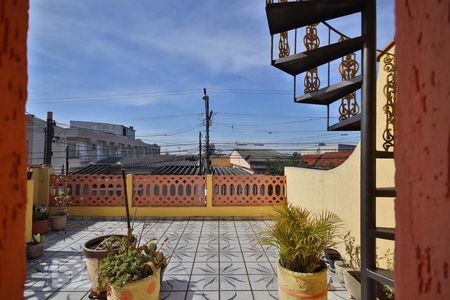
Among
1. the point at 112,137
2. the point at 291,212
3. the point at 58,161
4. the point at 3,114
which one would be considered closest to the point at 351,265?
the point at 291,212

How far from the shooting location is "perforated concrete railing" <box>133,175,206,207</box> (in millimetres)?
6160

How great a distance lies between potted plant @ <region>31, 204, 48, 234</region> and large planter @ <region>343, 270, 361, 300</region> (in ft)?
16.5

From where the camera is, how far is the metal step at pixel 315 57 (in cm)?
213

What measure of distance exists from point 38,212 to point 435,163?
596 centimetres

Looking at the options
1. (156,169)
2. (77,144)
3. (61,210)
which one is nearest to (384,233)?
(61,210)

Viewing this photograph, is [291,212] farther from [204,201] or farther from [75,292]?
[204,201]

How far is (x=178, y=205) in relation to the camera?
242 inches

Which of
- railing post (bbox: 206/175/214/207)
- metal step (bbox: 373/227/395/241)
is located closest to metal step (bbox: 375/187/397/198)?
metal step (bbox: 373/227/395/241)

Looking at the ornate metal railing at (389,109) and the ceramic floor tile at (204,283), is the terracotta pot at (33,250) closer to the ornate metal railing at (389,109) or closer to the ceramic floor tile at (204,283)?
the ceramic floor tile at (204,283)

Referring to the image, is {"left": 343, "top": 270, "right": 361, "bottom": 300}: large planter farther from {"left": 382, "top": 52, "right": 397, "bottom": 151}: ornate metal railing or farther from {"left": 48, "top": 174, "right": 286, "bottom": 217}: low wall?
{"left": 48, "top": 174, "right": 286, "bottom": 217}: low wall

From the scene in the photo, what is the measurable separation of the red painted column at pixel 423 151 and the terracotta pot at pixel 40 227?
575cm

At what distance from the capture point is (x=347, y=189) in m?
3.23

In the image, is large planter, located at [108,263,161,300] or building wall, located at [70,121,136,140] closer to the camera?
large planter, located at [108,263,161,300]

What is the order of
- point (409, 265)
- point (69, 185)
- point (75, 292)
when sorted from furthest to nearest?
point (69, 185) < point (75, 292) < point (409, 265)
